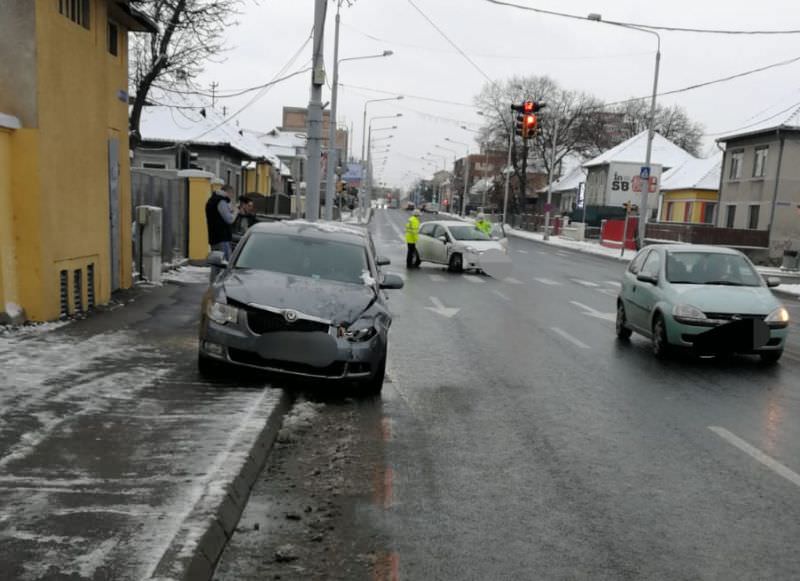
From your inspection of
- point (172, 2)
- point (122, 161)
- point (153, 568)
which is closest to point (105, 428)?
point (153, 568)

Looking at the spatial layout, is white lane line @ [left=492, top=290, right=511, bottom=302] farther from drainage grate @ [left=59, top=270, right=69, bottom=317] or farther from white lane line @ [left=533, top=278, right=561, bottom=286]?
drainage grate @ [left=59, top=270, right=69, bottom=317]

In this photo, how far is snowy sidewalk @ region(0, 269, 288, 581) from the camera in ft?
11.9

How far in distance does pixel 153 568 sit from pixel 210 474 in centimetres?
130

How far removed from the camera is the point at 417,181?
654ft

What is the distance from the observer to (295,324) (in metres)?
6.99

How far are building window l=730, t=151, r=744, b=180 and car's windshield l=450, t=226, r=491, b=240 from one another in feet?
84.0

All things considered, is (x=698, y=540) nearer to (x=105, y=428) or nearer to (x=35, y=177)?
(x=105, y=428)

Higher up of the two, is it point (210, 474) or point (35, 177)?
point (35, 177)

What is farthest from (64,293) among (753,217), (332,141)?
(753,217)

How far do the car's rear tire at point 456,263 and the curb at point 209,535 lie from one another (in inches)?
714

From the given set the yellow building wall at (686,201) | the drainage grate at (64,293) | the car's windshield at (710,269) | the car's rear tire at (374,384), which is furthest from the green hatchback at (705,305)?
the yellow building wall at (686,201)

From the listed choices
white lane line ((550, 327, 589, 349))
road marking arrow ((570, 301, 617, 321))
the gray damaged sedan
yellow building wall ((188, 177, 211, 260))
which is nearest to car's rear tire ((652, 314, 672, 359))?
white lane line ((550, 327, 589, 349))

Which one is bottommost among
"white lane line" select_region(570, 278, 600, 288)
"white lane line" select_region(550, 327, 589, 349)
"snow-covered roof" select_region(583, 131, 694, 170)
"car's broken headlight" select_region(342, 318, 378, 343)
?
"white lane line" select_region(570, 278, 600, 288)

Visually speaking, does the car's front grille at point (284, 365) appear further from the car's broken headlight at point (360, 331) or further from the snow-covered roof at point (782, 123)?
the snow-covered roof at point (782, 123)
